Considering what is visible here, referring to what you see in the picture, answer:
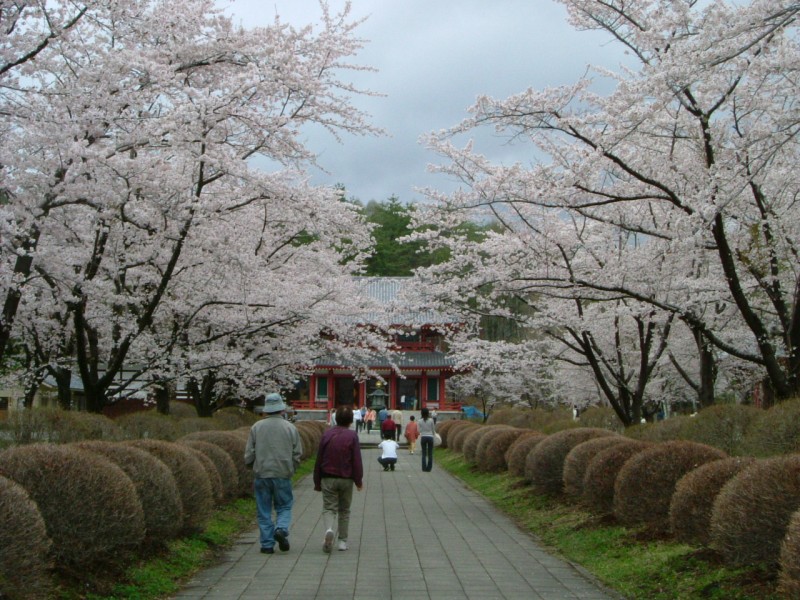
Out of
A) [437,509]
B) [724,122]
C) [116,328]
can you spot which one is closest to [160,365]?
[116,328]

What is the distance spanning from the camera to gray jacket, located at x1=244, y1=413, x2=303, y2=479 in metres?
9.04

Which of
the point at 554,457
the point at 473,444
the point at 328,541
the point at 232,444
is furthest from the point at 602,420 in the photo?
the point at 328,541

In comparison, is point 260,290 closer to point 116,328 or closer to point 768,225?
point 116,328

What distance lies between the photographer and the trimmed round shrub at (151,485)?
25.0 ft

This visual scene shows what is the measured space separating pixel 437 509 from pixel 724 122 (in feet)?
23.8

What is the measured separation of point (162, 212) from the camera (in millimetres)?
12016

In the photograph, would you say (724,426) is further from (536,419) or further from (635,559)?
(536,419)

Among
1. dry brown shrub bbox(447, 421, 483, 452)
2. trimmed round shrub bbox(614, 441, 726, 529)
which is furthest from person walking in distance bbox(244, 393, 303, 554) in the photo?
dry brown shrub bbox(447, 421, 483, 452)

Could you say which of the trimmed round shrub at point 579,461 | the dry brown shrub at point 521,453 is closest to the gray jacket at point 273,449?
the trimmed round shrub at point 579,461

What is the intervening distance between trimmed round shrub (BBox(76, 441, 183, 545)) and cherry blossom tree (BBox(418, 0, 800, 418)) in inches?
232

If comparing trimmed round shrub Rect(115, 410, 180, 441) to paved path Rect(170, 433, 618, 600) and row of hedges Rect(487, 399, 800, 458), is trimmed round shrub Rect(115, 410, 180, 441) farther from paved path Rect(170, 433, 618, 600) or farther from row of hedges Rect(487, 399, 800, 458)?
row of hedges Rect(487, 399, 800, 458)

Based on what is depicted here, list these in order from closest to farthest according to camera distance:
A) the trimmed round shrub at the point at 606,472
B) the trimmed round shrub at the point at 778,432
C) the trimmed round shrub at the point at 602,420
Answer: the trimmed round shrub at the point at 778,432 → the trimmed round shrub at the point at 606,472 → the trimmed round shrub at the point at 602,420

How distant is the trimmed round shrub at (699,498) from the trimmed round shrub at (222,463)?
5.93 meters

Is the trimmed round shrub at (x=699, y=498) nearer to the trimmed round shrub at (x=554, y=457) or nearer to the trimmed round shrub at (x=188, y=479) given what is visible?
the trimmed round shrub at (x=188, y=479)
